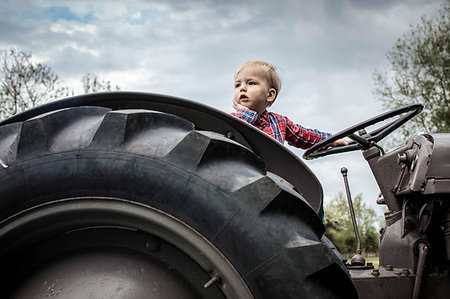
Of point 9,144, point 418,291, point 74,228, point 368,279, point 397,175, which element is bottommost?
point 418,291

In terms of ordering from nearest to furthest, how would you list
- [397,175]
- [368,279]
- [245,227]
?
[245,227] < [368,279] < [397,175]

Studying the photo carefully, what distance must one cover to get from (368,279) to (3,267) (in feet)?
4.59

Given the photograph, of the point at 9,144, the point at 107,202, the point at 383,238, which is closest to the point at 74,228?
the point at 107,202

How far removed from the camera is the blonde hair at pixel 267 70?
2678mm

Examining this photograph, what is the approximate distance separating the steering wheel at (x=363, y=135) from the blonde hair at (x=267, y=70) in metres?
0.58

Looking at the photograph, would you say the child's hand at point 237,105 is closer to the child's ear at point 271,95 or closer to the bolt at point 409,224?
the child's ear at point 271,95

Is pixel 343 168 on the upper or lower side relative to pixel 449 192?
upper

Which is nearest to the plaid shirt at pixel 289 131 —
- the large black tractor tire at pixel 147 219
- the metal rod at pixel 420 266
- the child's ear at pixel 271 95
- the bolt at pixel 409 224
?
the child's ear at pixel 271 95

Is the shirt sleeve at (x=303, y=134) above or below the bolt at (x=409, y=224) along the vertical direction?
above

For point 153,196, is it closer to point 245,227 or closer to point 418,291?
point 245,227

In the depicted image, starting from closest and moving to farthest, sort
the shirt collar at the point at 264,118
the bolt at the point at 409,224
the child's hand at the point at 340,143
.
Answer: the bolt at the point at 409,224 < the child's hand at the point at 340,143 < the shirt collar at the point at 264,118

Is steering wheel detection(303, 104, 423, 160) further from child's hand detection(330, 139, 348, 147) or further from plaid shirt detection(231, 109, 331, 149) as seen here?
plaid shirt detection(231, 109, 331, 149)

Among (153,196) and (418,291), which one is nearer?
(153,196)

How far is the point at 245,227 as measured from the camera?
33.5 inches
